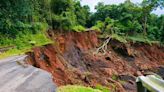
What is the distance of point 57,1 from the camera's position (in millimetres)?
31734

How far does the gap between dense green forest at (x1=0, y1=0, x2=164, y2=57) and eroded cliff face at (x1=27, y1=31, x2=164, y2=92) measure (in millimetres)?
1460

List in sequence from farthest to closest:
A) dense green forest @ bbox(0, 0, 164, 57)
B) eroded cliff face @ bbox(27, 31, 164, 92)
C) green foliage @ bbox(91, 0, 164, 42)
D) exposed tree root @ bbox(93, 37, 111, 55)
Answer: green foliage @ bbox(91, 0, 164, 42)
exposed tree root @ bbox(93, 37, 111, 55)
dense green forest @ bbox(0, 0, 164, 57)
eroded cliff face @ bbox(27, 31, 164, 92)

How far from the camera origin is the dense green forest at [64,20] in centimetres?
2228

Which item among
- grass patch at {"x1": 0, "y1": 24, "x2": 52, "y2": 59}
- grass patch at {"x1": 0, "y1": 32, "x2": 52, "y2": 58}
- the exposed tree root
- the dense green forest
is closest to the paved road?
grass patch at {"x1": 0, "y1": 24, "x2": 52, "y2": 59}

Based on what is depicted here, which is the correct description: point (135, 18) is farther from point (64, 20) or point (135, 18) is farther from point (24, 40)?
point (24, 40)

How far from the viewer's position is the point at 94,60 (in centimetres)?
3173

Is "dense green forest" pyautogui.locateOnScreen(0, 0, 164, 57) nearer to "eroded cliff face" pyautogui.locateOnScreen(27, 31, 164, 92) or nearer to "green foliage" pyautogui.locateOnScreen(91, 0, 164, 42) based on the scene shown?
"green foliage" pyautogui.locateOnScreen(91, 0, 164, 42)

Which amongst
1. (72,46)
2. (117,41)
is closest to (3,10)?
(72,46)

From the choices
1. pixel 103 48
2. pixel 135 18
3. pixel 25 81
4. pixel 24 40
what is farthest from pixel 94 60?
pixel 25 81

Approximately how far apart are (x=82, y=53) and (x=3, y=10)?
473 inches

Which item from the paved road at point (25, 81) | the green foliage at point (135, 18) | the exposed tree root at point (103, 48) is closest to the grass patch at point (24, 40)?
the paved road at point (25, 81)

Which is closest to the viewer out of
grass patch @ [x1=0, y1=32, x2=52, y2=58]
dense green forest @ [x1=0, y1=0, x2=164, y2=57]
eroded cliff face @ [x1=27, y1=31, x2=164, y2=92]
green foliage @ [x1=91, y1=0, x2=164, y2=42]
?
eroded cliff face @ [x1=27, y1=31, x2=164, y2=92]

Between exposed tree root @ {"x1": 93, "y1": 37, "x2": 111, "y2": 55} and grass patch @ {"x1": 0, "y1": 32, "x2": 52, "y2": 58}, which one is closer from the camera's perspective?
grass patch @ {"x1": 0, "y1": 32, "x2": 52, "y2": 58}

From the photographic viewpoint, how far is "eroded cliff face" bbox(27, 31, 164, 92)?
19056 mm
